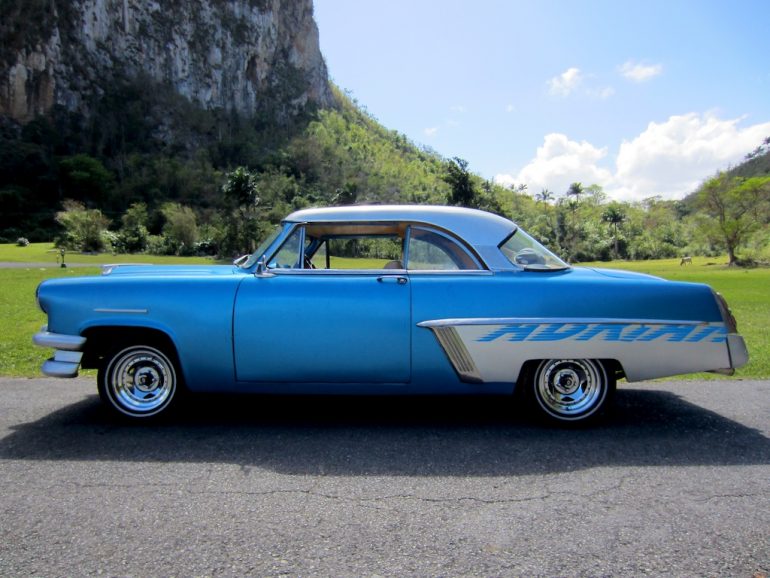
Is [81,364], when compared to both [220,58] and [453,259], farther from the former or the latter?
[220,58]

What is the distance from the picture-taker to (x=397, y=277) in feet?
13.3

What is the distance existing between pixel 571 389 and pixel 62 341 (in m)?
4.12

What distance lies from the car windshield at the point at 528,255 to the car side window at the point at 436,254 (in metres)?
0.32

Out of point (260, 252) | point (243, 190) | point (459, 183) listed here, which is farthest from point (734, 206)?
point (260, 252)

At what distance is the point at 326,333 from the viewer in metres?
3.92

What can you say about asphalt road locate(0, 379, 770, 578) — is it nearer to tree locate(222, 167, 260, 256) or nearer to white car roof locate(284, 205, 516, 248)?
white car roof locate(284, 205, 516, 248)

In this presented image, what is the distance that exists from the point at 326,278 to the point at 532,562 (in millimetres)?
2497

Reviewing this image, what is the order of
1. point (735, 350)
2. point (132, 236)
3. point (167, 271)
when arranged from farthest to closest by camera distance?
point (132, 236) < point (167, 271) < point (735, 350)

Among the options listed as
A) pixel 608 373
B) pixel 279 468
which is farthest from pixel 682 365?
pixel 279 468

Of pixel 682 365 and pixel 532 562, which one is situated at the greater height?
pixel 682 365

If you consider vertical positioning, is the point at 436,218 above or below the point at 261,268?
above

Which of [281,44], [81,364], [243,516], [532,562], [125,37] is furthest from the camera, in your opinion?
[281,44]

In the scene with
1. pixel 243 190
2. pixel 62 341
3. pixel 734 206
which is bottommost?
pixel 62 341

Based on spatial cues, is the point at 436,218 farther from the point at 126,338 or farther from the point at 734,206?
the point at 734,206
